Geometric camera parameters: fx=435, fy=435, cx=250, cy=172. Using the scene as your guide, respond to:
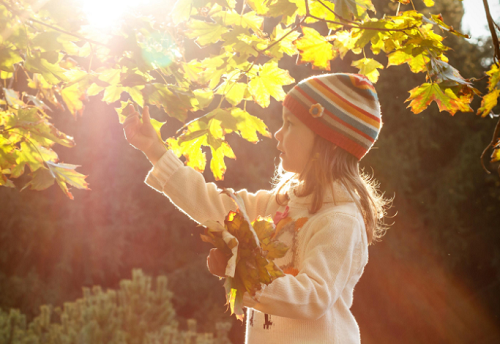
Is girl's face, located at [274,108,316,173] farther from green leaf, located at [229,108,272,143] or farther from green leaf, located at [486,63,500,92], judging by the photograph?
green leaf, located at [486,63,500,92]

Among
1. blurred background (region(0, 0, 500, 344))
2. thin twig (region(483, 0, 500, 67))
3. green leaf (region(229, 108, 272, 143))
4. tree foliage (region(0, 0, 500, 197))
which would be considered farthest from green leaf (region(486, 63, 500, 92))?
blurred background (region(0, 0, 500, 344))

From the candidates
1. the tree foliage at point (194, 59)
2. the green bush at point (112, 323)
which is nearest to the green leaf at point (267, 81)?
the tree foliage at point (194, 59)

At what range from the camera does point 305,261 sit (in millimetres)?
1084

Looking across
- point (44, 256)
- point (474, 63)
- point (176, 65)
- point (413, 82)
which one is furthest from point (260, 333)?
point (474, 63)

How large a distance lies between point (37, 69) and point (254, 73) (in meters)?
0.64

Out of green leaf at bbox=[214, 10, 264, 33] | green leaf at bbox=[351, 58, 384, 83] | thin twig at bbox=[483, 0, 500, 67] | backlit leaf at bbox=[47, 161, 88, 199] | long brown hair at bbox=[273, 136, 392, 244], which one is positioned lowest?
backlit leaf at bbox=[47, 161, 88, 199]

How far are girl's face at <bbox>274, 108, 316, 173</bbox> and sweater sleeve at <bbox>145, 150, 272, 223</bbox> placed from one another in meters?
0.24

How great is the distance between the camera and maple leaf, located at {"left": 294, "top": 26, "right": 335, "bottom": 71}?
4.85 feet

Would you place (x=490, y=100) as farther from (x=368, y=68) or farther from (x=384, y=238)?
(x=384, y=238)

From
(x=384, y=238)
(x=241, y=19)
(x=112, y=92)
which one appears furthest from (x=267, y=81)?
(x=384, y=238)

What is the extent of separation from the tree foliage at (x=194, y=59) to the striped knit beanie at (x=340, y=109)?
9 cm

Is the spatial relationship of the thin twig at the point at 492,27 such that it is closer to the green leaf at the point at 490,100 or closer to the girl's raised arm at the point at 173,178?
the green leaf at the point at 490,100

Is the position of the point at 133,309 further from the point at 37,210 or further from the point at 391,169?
the point at 391,169

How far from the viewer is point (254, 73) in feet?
4.63
